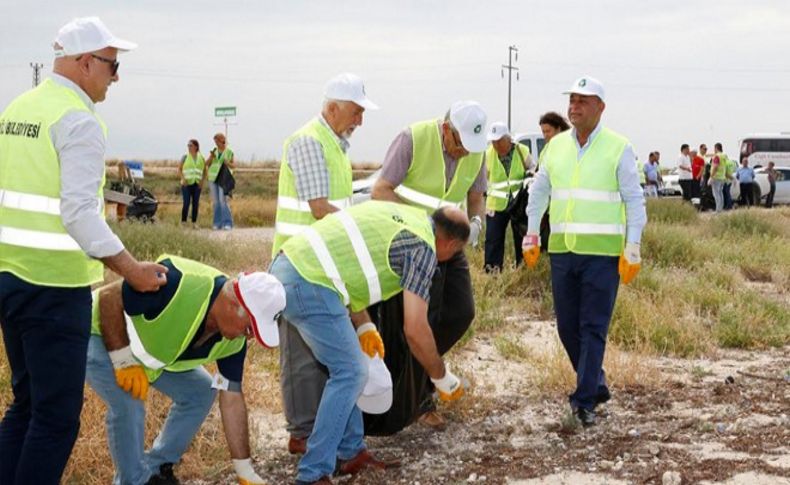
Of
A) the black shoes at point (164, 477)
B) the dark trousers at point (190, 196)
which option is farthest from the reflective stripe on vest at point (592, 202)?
the dark trousers at point (190, 196)

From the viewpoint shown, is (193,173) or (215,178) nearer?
(215,178)

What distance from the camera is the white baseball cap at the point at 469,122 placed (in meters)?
5.64

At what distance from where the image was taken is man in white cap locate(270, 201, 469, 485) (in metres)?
4.61

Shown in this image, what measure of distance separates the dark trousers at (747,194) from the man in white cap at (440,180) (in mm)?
23606

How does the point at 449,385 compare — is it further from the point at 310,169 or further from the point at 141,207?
the point at 141,207

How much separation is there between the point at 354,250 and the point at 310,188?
832mm

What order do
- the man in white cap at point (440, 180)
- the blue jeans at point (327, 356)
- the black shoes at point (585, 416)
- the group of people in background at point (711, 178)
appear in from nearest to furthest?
the blue jeans at point (327, 356), the man in white cap at point (440, 180), the black shoes at point (585, 416), the group of people in background at point (711, 178)

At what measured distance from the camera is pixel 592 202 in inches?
237

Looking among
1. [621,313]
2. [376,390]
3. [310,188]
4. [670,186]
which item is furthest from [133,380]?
[670,186]

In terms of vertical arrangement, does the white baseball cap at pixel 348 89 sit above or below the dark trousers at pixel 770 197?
above

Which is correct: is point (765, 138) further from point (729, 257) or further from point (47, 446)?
point (47, 446)

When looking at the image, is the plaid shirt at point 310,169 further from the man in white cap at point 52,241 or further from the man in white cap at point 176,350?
the man in white cap at point 52,241

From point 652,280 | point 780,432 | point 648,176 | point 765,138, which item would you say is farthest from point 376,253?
point 765,138

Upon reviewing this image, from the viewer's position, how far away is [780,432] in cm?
564
